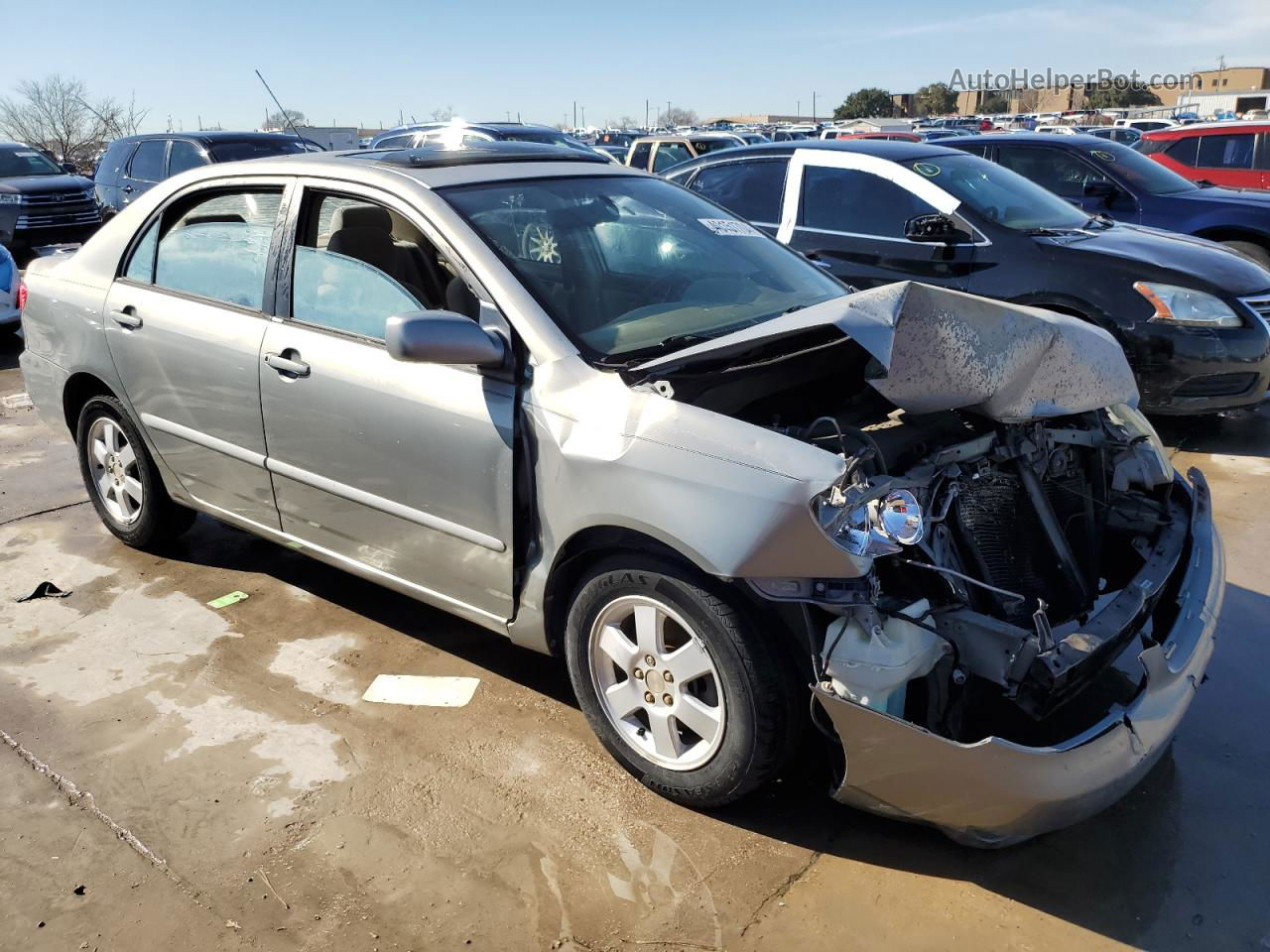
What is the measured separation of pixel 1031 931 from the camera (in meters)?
2.48

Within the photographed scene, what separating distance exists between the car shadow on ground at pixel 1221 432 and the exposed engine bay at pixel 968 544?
2.90 meters

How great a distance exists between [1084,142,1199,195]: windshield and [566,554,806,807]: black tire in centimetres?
727

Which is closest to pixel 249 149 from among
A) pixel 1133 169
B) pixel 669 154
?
pixel 669 154

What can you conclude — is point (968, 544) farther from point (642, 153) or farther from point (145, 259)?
point (642, 153)

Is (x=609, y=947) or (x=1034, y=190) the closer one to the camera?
(x=609, y=947)

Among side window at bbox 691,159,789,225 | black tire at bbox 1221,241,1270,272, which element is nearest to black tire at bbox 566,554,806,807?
side window at bbox 691,159,789,225

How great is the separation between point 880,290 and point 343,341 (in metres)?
1.79

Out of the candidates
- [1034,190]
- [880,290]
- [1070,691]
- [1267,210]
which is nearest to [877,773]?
[1070,691]

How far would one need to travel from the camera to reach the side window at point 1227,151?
13422 mm

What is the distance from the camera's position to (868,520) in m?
2.48

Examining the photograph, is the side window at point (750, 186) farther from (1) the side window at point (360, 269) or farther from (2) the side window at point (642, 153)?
(2) the side window at point (642, 153)

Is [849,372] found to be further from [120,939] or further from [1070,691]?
[120,939]

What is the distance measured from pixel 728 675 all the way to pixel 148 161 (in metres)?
13.5

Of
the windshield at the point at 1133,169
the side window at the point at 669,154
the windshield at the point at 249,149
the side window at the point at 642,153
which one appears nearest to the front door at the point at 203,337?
the windshield at the point at 1133,169
